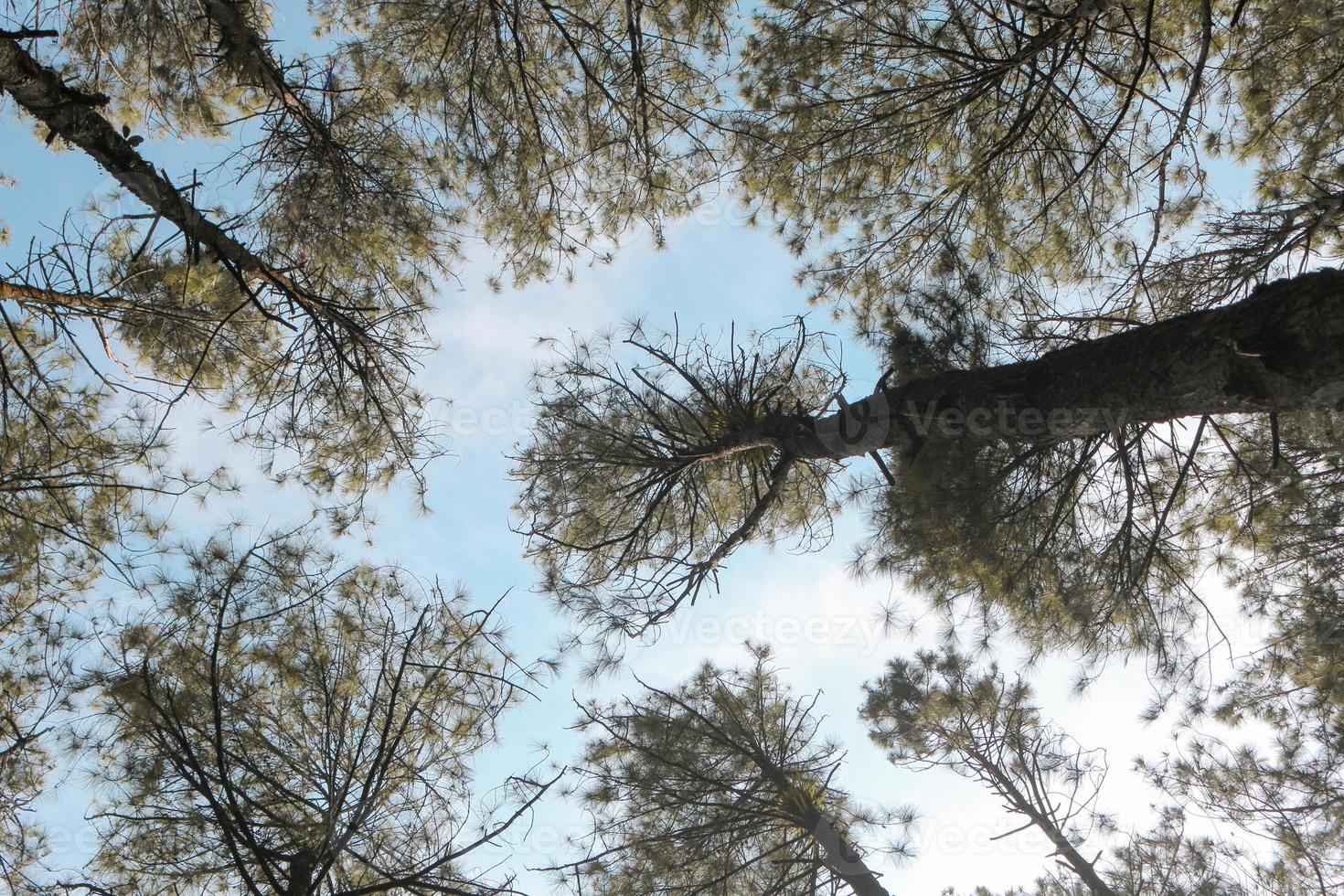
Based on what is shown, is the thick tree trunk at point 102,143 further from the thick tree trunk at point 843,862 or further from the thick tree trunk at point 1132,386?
the thick tree trunk at point 843,862

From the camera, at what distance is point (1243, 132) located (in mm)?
4152

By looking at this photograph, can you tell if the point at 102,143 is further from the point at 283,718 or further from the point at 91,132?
the point at 283,718

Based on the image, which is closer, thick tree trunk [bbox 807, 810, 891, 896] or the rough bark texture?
the rough bark texture

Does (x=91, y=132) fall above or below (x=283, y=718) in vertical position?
above

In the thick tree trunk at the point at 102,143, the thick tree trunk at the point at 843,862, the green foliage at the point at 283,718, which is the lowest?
the thick tree trunk at the point at 843,862

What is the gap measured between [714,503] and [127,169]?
12.9 ft

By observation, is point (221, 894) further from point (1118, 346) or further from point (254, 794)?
point (1118, 346)

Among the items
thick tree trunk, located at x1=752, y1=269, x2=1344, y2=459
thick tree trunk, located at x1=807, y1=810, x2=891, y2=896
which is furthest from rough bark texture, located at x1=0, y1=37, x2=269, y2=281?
thick tree trunk, located at x1=807, y1=810, x2=891, y2=896

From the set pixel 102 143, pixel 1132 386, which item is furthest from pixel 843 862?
pixel 102 143

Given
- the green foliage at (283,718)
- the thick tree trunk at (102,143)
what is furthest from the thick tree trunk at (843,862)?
the thick tree trunk at (102,143)

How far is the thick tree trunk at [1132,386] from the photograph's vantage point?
2.21 meters

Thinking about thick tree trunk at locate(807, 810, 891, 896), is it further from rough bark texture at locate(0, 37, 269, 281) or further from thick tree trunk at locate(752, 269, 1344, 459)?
rough bark texture at locate(0, 37, 269, 281)

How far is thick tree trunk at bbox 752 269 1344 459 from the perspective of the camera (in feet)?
7.26

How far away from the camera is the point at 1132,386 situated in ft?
8.86
